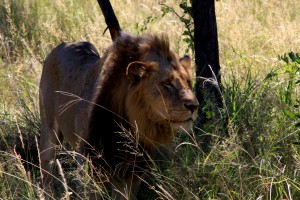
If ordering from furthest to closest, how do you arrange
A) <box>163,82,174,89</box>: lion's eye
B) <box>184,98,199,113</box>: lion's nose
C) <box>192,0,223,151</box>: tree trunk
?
<box>192,0,223,151</box>: tree trunk, <box>163,82,174,89</box>: lion's eye, <box>184,98,199,113</box>: lion's nose

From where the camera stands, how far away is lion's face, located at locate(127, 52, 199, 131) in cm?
397

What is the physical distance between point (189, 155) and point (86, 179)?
834mm

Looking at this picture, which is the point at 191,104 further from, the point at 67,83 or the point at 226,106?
the point at 67,83

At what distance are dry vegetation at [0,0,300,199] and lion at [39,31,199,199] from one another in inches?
7.0

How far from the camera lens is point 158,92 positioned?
13.3ft

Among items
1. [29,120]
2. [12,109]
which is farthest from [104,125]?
[12,109]

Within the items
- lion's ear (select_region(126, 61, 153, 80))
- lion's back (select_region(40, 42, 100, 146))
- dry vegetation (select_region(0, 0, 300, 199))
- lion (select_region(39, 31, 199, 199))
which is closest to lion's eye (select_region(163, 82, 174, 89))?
lion (select_region(39, 31, 199, 199))

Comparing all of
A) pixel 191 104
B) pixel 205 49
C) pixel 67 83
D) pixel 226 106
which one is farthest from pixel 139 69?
pixel 205 49

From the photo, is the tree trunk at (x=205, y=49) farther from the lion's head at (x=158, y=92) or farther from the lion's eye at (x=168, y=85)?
the lion's eye at (x=168, y=85)

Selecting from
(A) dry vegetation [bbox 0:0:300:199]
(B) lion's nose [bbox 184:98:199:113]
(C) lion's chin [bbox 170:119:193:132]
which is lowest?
(A) dry vegetation [bbox 0:0:300:199]

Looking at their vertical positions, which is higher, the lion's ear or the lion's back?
the lion's ear

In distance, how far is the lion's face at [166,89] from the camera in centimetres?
397

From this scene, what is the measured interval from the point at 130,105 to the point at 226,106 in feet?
2.81

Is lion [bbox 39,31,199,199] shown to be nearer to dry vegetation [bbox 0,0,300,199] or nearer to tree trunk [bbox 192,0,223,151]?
dry vegetation [bbox 0,0,300,199]
